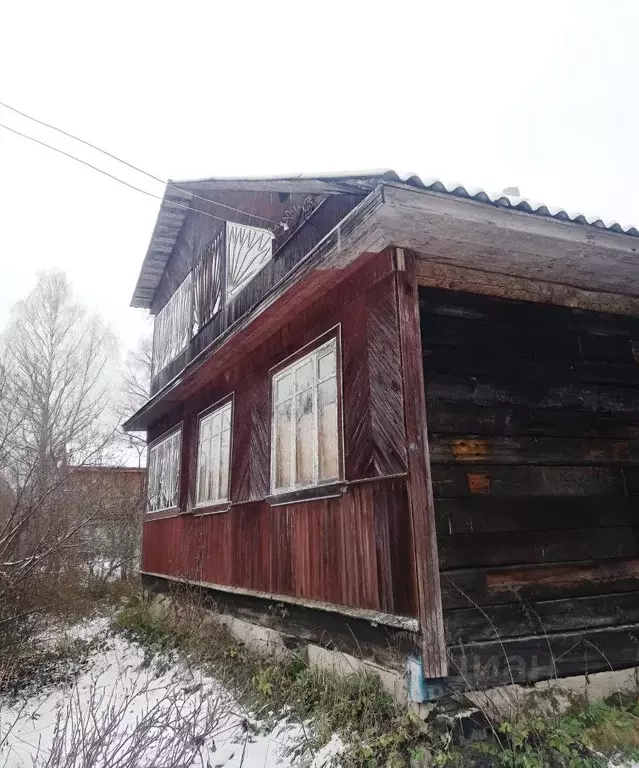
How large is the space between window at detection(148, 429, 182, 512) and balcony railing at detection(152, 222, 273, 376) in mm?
1634

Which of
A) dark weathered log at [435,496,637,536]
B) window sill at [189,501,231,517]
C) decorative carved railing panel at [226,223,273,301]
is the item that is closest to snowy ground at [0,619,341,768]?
dark weathered log at [435,496,637,536]

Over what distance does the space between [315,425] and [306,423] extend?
0.24m

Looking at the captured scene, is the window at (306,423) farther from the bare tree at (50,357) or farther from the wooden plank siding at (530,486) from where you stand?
the bare tree at (50,357)

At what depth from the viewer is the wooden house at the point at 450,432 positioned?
415cm

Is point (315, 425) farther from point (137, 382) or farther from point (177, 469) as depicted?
point (137, 382)

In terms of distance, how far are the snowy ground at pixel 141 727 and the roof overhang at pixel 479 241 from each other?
126 inches

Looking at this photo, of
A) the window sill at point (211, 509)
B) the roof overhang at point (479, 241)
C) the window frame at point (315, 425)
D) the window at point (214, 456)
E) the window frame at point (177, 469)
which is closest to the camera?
the roof overhang at point (479, 241)

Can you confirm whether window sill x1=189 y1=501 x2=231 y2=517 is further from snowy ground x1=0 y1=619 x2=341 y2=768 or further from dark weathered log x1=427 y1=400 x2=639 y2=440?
dark weathered log x1=427 y1=400 x2=639 y2=440

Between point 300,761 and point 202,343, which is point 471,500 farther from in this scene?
point 202,343

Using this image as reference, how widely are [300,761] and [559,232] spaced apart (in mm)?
4161

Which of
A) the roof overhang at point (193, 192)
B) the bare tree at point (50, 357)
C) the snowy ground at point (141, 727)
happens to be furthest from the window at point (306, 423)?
the bare tree at point (50, 357)

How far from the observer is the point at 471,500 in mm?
4484

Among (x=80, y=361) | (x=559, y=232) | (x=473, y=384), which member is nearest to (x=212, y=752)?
(x=473, y=384)

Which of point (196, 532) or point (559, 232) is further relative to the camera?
point (196, 532)
